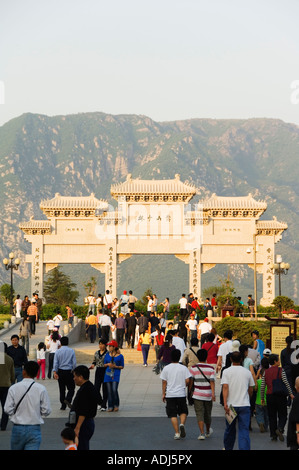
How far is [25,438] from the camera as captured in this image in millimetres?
8281

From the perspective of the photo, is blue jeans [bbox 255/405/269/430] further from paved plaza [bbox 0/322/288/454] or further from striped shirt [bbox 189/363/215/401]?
striped shirt [bbox 189/363/215/401]

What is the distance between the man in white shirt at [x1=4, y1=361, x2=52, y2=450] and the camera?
8.27 meters

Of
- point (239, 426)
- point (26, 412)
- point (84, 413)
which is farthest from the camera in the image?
point (239, 426)

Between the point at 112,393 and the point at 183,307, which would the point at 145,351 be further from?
the point at 183,307

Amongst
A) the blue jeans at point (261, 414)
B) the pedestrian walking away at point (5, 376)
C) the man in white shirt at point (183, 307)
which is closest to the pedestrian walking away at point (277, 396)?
the blue jeans at point (261, 414)

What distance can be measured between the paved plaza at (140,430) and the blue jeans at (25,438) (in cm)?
206

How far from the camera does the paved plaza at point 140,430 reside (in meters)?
10.5

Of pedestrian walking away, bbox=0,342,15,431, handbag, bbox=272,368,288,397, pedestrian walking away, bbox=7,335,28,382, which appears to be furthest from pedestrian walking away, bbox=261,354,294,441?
pedestrian walking away, bbox=7,335,28,382

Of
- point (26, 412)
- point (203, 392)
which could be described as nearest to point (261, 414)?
point (203, 392)

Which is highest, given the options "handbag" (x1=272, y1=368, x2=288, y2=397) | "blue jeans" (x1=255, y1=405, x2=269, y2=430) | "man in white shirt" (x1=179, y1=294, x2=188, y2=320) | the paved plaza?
"man in white shirt" (x1=179, y1=294, x2=188, y2=320)

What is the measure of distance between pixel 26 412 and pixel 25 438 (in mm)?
293

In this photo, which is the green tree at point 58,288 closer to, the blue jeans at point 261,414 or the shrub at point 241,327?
the shrub at point 241,327
